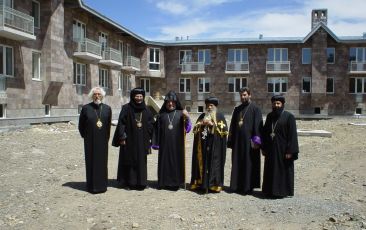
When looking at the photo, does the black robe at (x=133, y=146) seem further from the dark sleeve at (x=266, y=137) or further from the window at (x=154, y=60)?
the window at (x=154, y=60)

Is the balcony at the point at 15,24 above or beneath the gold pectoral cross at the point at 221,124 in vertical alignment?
above

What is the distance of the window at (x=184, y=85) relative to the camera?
41.5 meters

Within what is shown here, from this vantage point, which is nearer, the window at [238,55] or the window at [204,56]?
the window at [238,55]

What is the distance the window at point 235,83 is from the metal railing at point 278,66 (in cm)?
271

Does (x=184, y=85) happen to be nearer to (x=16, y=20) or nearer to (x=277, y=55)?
(x=277, y=55)

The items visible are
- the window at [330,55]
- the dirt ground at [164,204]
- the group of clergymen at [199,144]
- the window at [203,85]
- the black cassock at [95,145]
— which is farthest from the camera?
the window at [203,85]

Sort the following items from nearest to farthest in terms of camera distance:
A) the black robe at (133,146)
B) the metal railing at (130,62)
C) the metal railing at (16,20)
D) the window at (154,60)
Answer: the black robe at (133,146) → the metal railing at (16,20) → the metal railing at (130,62) → the window at (154,60)

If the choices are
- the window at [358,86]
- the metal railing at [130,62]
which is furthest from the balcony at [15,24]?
the window at [358,86]

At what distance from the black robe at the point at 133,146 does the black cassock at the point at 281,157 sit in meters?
2.37

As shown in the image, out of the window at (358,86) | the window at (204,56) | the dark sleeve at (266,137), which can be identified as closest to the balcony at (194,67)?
the window at (204,56)

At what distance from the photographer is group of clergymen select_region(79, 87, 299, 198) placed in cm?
733

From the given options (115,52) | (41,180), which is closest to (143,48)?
(115,52)

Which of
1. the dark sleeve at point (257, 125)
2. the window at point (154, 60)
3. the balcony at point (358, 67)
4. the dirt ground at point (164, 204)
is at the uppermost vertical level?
the window at point (154, 60)

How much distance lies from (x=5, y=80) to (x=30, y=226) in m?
15.2
